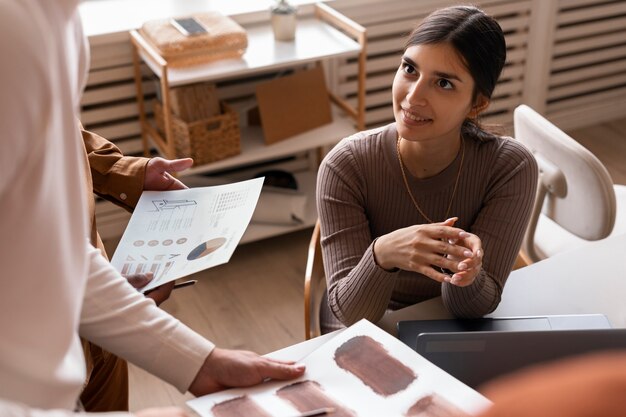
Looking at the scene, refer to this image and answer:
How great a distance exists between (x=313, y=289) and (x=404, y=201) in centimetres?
28

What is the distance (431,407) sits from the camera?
1097 mm

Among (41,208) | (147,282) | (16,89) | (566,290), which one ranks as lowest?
(566,290)

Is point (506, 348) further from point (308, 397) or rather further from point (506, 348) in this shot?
point (308, 397)

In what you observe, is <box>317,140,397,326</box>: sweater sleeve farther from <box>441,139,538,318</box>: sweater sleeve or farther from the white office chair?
the white office chair

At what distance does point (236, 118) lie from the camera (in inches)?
116

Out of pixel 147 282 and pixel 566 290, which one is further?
pixel 566 290

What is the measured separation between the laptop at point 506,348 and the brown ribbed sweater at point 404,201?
0.41 meters

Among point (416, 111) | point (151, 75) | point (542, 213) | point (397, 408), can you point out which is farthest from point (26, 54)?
point (151, 75)

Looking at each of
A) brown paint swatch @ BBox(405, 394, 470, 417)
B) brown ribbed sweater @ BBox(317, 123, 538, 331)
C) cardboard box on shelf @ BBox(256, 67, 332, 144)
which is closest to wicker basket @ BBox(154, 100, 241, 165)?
cardboard box on shelf @ BBox(256, 67, 332, 144)

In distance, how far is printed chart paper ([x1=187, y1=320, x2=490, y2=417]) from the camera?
1104 millimetres

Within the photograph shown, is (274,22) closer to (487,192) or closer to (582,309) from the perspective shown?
(487,192)

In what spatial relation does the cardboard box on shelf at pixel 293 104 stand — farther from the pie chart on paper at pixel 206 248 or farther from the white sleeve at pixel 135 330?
the white sleeve at pixel 135 330

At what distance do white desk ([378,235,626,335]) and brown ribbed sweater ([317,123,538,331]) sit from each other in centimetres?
6

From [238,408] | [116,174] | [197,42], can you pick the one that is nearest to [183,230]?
[116,174]
